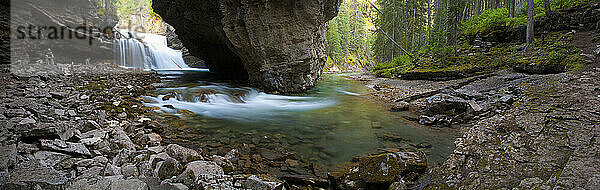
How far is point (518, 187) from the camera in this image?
191 cm

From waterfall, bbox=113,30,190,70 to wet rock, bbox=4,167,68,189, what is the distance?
2267 centimetres

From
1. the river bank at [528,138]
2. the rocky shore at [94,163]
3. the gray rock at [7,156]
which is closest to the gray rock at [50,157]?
the rocky shore at [94,163]

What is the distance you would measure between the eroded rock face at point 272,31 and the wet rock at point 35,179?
7.48 meters

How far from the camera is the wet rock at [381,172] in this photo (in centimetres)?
242

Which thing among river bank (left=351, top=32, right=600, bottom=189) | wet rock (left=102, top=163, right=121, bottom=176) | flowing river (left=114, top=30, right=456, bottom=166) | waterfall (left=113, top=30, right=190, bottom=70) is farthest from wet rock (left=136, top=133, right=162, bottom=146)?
waterfall (left=113, top=30, right=190, bottom=70)

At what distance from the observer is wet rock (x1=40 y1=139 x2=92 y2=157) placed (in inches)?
93.4

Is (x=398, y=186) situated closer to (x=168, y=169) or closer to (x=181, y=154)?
(x=168, y=169)

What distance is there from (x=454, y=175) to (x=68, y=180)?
3.36 meters

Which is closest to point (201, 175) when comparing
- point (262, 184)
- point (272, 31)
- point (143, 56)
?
point (262, 184)

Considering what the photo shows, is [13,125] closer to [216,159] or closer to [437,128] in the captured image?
[216,159]

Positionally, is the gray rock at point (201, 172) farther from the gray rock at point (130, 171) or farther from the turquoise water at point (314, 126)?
the turquoise water at point (314, 126)

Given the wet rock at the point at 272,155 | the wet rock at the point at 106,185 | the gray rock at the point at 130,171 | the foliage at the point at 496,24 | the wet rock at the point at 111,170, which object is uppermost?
the foliage at the point at 496,24

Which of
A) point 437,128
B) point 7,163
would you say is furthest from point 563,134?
point 7,163

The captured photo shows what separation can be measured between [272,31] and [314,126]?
4952mm
